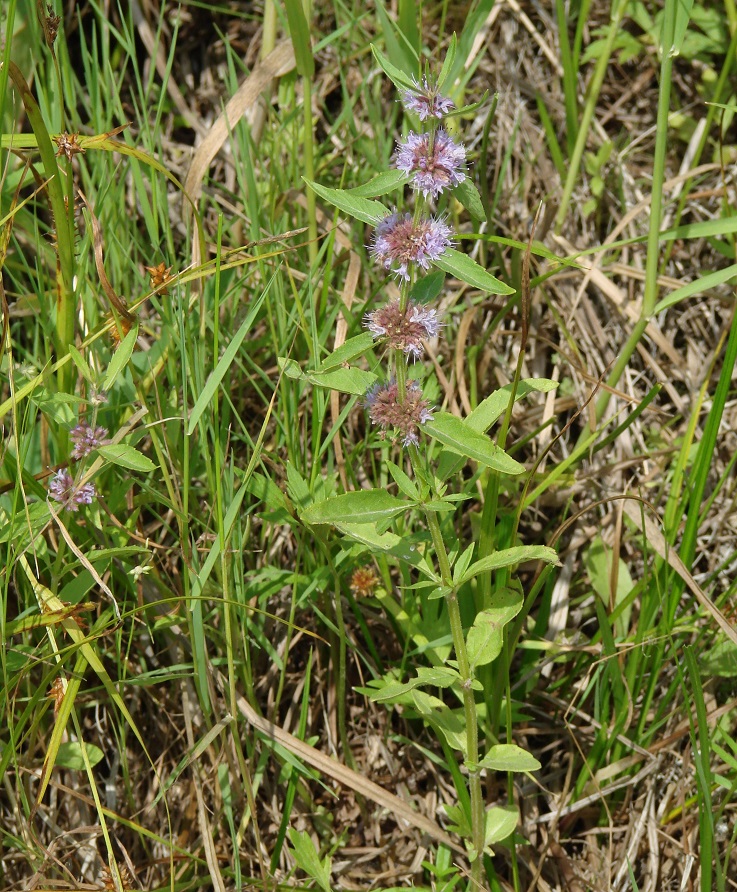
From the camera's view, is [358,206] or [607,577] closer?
[358,206]

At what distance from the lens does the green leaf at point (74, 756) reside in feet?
6.46

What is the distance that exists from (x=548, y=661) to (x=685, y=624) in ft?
1.13

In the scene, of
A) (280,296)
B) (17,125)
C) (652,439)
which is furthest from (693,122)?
(17,125)

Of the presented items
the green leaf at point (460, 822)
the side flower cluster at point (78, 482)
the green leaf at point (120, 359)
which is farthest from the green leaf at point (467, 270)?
the green leaf at point (460, 822)

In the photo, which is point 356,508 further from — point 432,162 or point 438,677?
point 432,162

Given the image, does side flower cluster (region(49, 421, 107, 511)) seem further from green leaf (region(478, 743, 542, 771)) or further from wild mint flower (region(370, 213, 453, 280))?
green leaf (region(478, 743, 542, 771))

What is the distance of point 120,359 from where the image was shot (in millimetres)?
1729

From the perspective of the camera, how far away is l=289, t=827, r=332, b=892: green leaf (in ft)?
6.14

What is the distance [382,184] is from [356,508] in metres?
0.54

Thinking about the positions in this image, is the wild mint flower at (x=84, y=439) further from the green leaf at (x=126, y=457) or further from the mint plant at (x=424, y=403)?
the mint plant at (x=424, y=403)

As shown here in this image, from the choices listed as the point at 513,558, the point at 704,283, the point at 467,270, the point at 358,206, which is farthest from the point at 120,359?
the point at 704,283

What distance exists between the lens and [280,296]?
7.14 ft

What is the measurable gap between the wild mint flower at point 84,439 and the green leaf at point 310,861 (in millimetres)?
934

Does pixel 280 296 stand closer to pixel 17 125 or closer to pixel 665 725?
pixel 17 125
